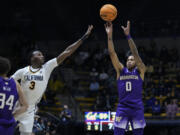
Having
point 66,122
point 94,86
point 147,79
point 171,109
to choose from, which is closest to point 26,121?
point 66,122

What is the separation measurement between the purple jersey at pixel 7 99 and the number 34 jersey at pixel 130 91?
2.29 metres

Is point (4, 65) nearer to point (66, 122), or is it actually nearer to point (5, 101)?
point (5, 101)

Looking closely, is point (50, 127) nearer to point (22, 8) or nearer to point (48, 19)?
point (48, 19)

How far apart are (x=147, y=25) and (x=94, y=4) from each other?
2.96 metres

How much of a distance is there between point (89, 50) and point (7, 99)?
15.8 meters

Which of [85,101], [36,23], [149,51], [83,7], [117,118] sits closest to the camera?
[117,118]

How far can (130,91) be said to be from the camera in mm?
6629

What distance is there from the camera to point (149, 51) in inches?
747

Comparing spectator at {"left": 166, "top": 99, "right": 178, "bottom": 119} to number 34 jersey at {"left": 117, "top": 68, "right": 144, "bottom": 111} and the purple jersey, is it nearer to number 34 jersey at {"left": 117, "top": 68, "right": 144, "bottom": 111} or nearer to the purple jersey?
number 34 jersey at {"left": 117, "top": 68, "right": 144, "bottom": 111}

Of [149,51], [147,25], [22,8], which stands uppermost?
[22,8]

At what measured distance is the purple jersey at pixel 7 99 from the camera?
189 inches

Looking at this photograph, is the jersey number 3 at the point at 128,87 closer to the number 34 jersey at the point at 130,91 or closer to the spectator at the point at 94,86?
the number 34 jersey at the point at 130,91

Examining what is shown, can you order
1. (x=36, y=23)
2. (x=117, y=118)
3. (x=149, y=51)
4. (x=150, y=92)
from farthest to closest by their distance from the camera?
(x=36, y=23), (x=149, y=51), (x=150, y=92), (x=117, y=118)

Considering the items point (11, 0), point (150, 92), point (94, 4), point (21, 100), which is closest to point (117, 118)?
point (21, 100)
